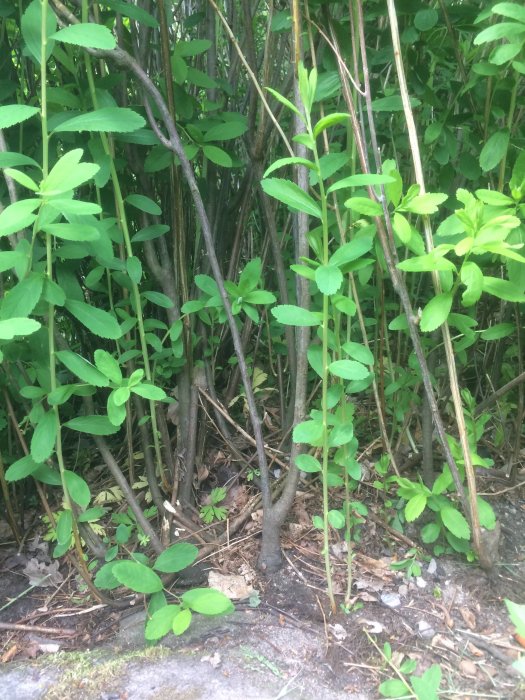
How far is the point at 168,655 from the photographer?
1254mm

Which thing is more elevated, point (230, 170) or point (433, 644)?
point (230, 170)

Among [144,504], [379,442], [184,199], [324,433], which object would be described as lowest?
[144,504]

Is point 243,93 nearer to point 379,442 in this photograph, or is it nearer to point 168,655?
point 379,442

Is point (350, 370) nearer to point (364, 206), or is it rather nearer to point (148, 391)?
point (364, 206)

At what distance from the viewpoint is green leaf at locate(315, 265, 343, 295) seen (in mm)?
1035

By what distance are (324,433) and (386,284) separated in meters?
0.77

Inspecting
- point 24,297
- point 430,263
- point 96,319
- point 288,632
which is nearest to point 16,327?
point 24,297

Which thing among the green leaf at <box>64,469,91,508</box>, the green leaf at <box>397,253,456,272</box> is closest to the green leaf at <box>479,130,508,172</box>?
the green leaf at <box>397,253,456,272</box>

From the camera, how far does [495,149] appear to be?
1304 mm

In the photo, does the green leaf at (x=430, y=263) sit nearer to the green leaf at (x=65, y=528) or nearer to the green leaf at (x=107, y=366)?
the green leaf at (x=107, y=366)

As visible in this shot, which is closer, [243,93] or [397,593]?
[397,593]

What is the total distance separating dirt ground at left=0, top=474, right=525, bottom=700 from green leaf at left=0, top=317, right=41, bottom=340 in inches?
31.6

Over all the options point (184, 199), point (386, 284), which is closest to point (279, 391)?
point (386, 284)

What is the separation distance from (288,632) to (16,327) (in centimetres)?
96
